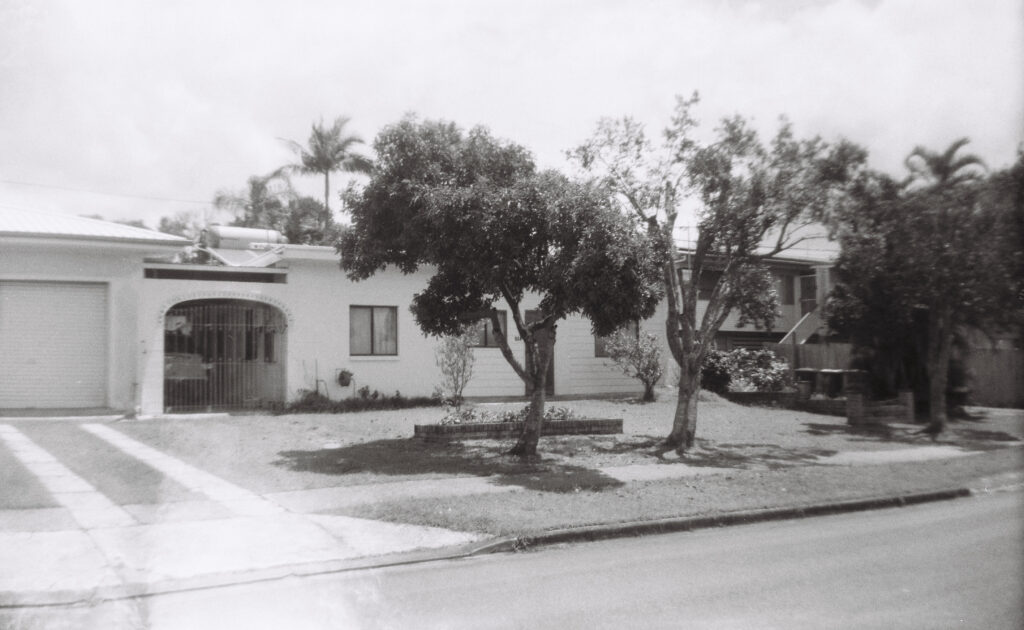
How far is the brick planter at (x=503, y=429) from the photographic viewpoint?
14680mm

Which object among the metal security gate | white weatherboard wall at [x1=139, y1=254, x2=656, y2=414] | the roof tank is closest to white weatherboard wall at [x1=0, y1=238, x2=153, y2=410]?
white weatherboard wall at [x1=139, y1=254, x2=656, y2=414]

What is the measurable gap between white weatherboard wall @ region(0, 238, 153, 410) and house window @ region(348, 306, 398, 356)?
512 centimetres

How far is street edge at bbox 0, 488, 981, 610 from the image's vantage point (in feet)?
20.7

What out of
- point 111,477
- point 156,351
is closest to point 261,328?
point 156,351

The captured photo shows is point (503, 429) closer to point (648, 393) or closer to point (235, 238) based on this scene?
point (648, 393)

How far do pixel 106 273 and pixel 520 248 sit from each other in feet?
33.0

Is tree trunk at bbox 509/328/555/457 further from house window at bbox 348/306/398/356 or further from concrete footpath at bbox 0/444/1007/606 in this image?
house window at bbox 348/306/398/356

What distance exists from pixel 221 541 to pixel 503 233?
553 centimetres

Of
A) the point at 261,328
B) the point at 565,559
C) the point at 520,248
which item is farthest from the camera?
the point at 261,328

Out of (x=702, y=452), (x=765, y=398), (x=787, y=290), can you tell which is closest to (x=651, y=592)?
(x=702, y=452)

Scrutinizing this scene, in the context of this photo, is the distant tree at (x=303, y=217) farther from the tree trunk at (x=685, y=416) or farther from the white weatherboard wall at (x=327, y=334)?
the tree trunk at (x=685, y=416)

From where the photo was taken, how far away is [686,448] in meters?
14.5

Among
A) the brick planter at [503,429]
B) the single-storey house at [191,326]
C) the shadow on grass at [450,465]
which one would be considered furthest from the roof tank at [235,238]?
the shadow on grass at [450,465]

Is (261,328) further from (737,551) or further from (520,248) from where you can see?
(737,551)
